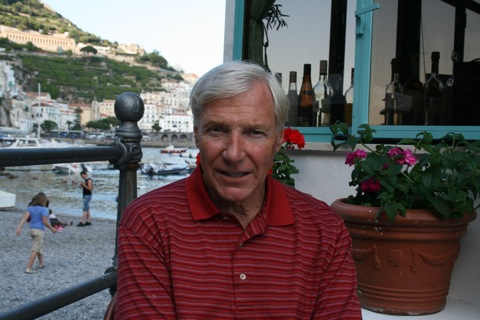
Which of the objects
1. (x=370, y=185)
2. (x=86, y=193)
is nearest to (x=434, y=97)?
(x=370, y=185)

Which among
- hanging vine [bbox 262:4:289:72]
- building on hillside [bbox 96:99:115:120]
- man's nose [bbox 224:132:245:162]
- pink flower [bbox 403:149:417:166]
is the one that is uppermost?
building on hillside [bbox 96:99:115:120]

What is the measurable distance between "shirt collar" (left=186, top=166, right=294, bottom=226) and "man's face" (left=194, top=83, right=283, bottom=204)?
0.12 ft

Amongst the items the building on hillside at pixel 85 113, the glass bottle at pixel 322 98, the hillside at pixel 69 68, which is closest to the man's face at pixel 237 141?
the glass bottle at pixel 322 98

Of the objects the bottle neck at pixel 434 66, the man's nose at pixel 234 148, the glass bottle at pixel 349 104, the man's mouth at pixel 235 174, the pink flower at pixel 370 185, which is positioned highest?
the bottle neck at pixel 434 66

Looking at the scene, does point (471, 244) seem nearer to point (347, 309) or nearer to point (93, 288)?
point (347, 309)

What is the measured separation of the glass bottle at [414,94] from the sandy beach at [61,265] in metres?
5.30

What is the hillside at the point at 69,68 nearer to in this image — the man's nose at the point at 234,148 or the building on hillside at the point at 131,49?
the building on hillside at the point at 131,49

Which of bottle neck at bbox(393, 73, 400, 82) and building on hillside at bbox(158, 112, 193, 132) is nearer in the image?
bottle neck at bbox(393, 73, 400, 82)

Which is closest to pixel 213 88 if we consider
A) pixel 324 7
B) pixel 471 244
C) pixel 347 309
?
pixel 347 309

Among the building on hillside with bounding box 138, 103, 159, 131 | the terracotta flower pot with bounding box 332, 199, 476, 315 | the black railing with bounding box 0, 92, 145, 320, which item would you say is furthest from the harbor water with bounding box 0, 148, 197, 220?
the terracotta flower pot with bounding box 332, 199, 476, 315

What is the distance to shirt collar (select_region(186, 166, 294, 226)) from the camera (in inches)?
44.9

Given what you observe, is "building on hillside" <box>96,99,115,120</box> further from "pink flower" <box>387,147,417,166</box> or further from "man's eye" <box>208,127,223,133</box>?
"man's eye" <box>208,127,223,133</box>

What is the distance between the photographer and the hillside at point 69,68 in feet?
228

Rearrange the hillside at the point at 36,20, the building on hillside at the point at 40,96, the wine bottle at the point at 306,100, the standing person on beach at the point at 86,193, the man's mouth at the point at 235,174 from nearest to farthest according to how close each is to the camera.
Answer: the man's mouth at the point at 235,174, the wine bottle at the point at 306,100, the standing person on beach at the point at 86,193, the building on hillside at the point at 40,96, the hillside at the point at 36,20
